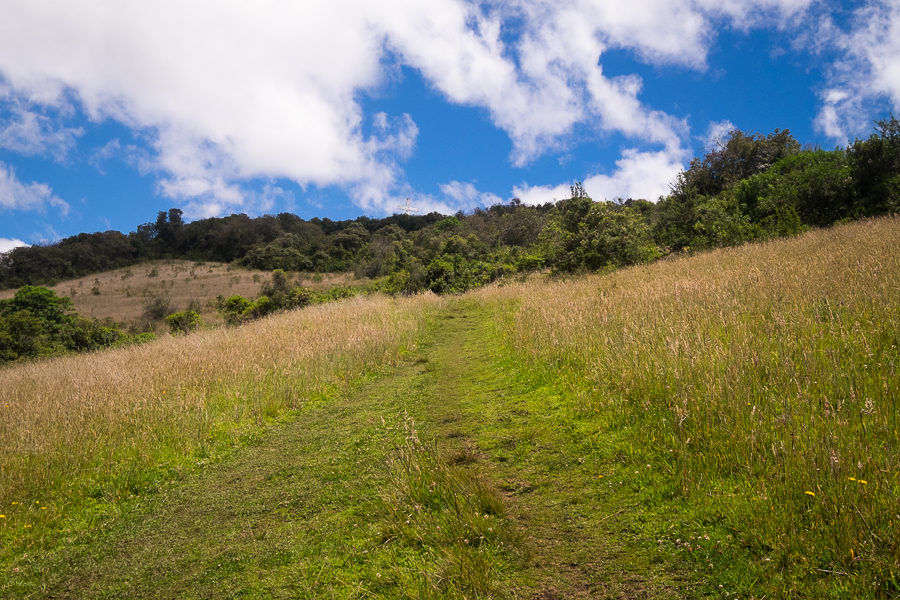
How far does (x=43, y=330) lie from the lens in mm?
22531

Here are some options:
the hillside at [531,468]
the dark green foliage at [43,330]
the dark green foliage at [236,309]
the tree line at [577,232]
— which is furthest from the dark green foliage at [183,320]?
the hillside at [531,468]

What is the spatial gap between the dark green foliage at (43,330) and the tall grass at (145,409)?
510 inches

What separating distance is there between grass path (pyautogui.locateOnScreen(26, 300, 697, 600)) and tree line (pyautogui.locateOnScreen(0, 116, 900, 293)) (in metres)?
17.2

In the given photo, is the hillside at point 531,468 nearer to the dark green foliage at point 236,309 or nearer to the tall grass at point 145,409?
the tall grass at point 145,409

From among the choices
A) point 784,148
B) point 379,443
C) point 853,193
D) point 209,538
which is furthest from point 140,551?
point 784,148

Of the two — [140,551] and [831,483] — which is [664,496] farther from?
[140,551]

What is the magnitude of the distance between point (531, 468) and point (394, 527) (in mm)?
1516

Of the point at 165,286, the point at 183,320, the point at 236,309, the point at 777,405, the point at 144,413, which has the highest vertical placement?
the point at 165,286

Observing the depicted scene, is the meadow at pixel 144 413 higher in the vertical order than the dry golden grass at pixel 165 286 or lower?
lower

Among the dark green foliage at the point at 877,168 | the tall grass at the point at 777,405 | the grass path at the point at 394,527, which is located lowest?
the grass path at the point at 394,527

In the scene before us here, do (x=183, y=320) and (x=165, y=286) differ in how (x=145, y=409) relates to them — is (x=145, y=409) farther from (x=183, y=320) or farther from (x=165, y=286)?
(x=165, y=286)

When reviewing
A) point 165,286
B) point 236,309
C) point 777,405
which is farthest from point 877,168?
point 165,286

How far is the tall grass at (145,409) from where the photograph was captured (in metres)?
5.02

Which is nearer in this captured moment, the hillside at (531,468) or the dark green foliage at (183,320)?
the hillside at (531,468)
